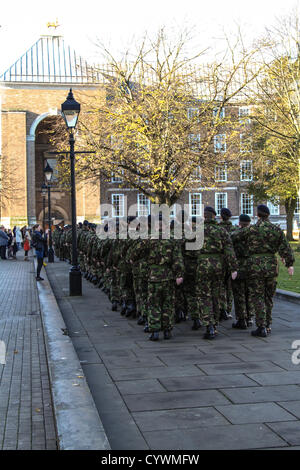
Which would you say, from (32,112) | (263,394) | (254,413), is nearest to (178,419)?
(254,413)

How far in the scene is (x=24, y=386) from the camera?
6027 mm

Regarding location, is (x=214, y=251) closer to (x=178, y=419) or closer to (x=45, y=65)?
(x=178, y=419)

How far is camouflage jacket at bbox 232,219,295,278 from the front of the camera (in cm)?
830

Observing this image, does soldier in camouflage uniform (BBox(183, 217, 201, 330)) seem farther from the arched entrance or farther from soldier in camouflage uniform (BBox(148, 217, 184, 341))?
the arched entrance

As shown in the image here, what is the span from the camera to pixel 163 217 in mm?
8570

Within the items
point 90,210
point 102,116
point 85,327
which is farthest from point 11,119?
point 85,327

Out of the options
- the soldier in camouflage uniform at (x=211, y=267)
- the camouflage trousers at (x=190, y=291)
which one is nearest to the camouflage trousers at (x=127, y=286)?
the camouflage trousers at (x=190, y=291)

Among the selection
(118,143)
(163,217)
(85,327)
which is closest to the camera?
(163,217)

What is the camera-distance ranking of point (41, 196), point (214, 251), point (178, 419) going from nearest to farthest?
point (178, 419), point (214, 251), point (41, 196)

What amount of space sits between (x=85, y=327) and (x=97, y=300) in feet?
11.7

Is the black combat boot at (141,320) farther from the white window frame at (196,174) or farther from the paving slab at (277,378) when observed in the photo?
the white window frame at (196,174)

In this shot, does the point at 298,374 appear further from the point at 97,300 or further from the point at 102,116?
the point at 102,116

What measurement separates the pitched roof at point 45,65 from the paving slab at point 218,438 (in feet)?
168

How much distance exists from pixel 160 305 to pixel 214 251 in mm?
1137
